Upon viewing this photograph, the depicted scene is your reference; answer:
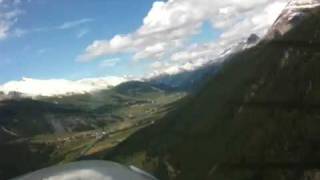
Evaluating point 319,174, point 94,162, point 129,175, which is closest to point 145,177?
point 129,175

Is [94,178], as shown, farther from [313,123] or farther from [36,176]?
[313,123]

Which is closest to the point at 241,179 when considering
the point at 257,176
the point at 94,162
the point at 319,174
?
Answer: the point at 257,176

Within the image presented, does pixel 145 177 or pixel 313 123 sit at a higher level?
pixel 145 177

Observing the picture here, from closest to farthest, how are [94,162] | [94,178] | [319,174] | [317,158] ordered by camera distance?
[94,178] → [94,162] → [319,174] → [317,158]

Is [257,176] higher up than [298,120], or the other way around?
[298,120]

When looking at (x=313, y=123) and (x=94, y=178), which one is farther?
(x=313, y=123)

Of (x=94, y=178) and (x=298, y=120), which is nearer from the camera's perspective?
(x=94, y=178)

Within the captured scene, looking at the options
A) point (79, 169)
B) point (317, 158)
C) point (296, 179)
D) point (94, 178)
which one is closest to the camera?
point (94, 178)

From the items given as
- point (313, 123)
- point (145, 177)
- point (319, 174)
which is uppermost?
point (145, 177)

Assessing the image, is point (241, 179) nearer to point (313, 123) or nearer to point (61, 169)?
point (313, 123)
